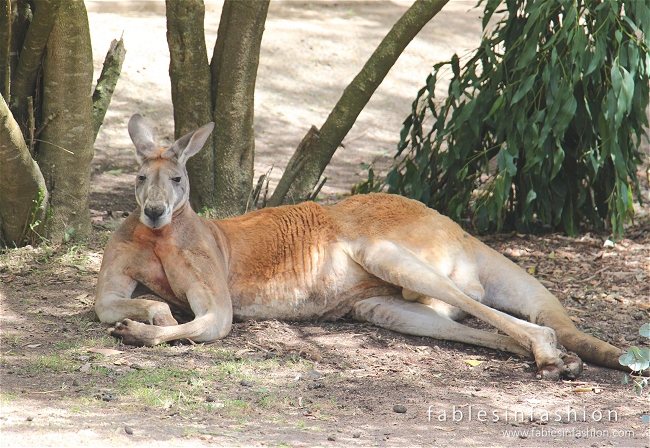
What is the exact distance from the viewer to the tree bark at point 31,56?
5395 mm

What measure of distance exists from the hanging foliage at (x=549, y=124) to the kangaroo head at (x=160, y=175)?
2357 millimetres

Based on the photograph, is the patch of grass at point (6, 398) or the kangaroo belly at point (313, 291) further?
the kangaroo belly at point (313, 291)

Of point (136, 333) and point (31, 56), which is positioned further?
point (31, 56)

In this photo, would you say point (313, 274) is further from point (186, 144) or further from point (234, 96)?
point (234, 96)

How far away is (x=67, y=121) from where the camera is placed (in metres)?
5.84

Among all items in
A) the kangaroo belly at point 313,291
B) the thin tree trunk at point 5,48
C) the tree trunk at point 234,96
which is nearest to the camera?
the kangaroo belly at point 313,291

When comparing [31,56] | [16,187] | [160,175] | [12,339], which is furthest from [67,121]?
[12,339]

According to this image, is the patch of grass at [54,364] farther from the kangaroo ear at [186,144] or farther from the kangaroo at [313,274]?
the kangaroo ear at [186,144]

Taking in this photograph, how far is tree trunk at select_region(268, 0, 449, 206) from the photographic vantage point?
21.3ft

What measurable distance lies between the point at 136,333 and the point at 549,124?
3.32 meters

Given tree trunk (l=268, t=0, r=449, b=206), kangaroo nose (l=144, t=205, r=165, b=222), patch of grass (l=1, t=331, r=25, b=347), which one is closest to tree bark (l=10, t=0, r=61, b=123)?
kangaroo nose (l=144, t=205, r=165, b=222)

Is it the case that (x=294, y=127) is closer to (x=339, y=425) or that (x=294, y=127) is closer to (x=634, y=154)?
(x=634, y=154)

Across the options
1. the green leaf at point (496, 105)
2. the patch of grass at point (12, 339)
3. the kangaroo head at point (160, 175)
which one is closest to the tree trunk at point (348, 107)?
the green leaf at point (496, 105)

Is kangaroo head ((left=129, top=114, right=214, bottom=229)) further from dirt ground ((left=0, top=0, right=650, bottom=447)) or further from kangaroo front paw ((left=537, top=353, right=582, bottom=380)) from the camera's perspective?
kangaroo front paw ((left=537, top=353, right=582, bottom=380))
